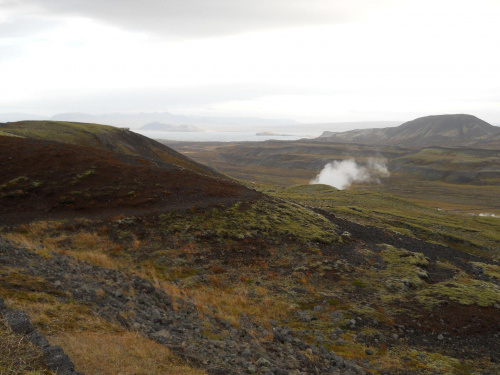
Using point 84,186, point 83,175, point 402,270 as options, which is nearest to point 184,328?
point 402,270

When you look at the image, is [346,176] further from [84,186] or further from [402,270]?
[84,186]

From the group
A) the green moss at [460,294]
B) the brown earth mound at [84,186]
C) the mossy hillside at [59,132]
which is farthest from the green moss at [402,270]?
the mossy hillside at [59,132]

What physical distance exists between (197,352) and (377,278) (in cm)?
1690

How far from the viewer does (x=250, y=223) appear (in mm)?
30922

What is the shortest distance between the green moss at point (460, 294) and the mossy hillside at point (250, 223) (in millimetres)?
10715

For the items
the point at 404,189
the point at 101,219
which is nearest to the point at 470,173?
the point at 404,189

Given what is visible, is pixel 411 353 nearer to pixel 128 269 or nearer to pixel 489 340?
pixel 489 340

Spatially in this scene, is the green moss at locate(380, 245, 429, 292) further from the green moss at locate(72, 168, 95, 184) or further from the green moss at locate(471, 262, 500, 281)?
the green moss at locate(72, 168, 95, 184)

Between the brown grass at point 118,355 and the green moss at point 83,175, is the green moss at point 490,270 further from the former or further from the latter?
the green moss at point 83,175

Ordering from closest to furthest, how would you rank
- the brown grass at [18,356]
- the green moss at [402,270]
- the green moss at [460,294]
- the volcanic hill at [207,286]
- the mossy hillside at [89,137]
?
the brown grass at [18,356] → the volcanic hill at [207,286] → the green moss at [460,294] → the green moss at [402,270] → the mossy hillside at [89,137]

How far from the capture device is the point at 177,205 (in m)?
33.2

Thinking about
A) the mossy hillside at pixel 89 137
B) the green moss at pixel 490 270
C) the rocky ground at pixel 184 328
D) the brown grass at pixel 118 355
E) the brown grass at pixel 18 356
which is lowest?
the green moss at pixel 490 270

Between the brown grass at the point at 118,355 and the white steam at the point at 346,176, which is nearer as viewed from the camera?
the brown grass at the point at 118,355

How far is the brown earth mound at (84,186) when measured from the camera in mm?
31531
